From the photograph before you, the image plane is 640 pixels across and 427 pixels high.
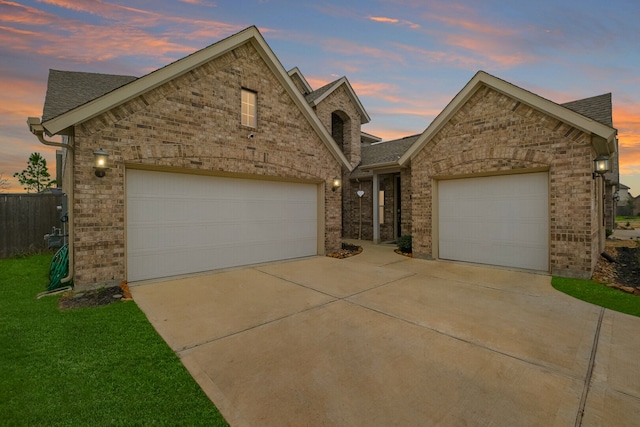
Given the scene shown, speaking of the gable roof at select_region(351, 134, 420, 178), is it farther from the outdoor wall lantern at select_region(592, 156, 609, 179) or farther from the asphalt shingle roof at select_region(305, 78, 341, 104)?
the outdoor wall lantern at select_region(592, 156, 609, 179)

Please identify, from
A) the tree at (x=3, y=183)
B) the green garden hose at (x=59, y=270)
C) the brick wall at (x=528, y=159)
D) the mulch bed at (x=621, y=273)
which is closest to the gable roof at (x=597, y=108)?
the brick wall at (x=528, y=159)

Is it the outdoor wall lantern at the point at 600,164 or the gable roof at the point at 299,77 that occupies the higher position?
the gable roof at the point at 299,77

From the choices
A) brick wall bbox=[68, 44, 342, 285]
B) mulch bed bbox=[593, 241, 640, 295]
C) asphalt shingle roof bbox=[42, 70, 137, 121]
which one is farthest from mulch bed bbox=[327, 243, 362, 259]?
asphalt shingle roof bbox=[42, 70, 137, 121]

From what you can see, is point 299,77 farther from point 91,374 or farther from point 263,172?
point 91,374

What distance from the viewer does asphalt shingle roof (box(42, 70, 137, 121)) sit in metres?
6.42

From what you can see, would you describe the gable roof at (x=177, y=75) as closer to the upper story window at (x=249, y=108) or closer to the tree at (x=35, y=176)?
the upper story window at (x=249, y=108)

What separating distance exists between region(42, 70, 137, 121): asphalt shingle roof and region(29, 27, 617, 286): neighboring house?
59 millimetres

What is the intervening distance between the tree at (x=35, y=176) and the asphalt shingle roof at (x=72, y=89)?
30.8m

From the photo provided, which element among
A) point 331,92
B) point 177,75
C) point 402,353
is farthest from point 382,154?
point 402,353

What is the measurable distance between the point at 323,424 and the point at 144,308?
13.4 ft

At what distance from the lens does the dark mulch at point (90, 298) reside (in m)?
4.87

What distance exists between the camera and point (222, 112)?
742 cm

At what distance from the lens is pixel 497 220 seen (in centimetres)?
795

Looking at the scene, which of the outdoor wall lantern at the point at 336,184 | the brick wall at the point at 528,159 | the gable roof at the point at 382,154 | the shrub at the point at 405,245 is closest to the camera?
the brick wall at the point at 528,159
